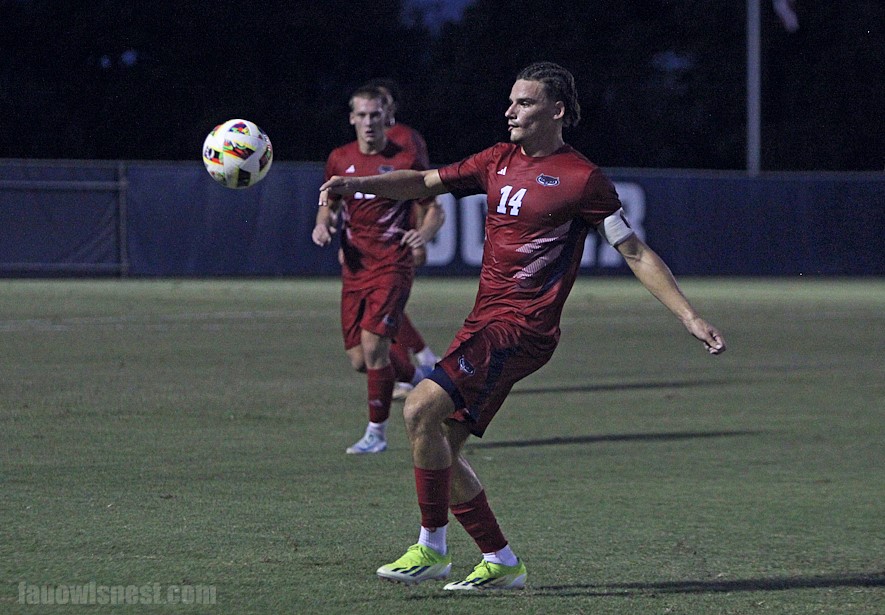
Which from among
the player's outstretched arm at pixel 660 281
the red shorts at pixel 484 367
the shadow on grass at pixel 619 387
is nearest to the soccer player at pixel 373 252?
the shadow on grass at pixel 619 387

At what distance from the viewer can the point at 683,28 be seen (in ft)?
159

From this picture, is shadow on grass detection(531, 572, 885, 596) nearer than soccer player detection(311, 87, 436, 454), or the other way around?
shadow on grass detection(531, 572, 885, 596)

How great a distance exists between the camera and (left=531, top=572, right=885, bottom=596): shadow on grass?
583 centimetres

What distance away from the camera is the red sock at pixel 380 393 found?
31.5 ft

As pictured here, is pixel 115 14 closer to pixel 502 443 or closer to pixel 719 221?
pixel 719 221

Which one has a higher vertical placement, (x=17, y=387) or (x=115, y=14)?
(x=115, y=14)

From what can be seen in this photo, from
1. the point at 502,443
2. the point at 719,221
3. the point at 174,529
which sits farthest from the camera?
the point at 719,221

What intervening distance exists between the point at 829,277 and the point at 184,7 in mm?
21062

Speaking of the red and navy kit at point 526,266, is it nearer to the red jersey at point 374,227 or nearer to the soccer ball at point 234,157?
the soccer ball at point 234,157

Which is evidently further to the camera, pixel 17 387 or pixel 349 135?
pixel 349 135

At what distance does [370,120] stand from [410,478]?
2.67 metres

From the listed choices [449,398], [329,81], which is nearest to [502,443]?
[449,398]

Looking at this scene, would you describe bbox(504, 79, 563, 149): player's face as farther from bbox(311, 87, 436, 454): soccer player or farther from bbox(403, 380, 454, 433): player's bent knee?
bbox(311, 87, 436, 454): soccer player

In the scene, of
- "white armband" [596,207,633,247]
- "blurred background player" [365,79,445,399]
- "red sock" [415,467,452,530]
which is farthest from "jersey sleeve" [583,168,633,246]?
"blurred background player" [365,79,445,399]
